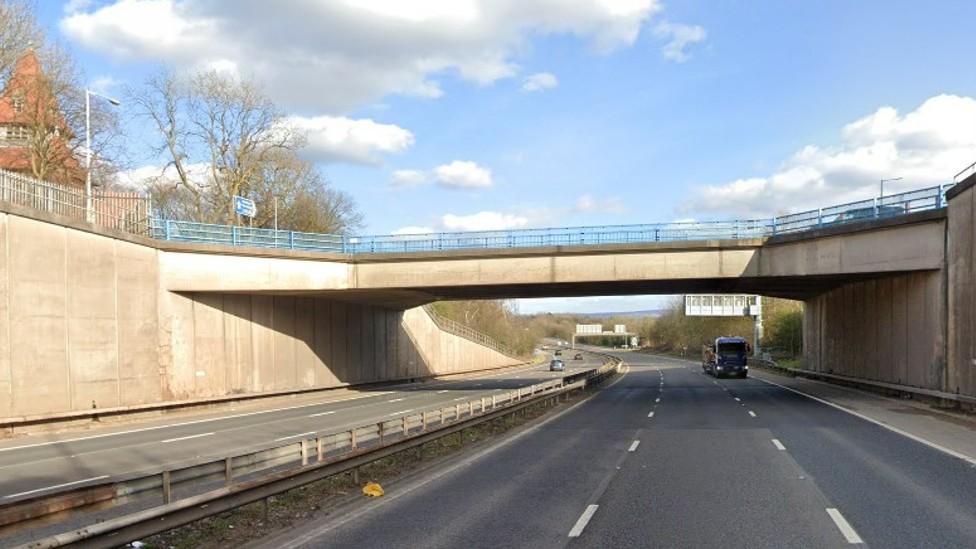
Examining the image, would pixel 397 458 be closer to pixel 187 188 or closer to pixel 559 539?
pixel 559 539

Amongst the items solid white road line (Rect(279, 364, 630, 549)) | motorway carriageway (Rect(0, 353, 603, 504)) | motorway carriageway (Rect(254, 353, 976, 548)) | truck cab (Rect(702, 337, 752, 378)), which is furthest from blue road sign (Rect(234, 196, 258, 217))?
truck cab (Rect(702, 337, 752, 378))

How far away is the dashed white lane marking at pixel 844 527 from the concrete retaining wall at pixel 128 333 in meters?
21.4

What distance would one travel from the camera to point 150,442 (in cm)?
1917

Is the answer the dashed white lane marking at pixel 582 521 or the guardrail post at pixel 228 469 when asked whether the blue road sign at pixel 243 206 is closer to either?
the guardrail post at pixel 228 469

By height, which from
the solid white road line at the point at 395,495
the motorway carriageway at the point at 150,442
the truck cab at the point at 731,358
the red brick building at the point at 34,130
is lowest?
the truck cab at the point at 731,358

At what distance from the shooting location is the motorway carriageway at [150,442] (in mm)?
13328

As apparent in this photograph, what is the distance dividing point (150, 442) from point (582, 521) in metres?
14.1

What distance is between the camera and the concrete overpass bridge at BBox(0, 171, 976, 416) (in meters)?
23.4

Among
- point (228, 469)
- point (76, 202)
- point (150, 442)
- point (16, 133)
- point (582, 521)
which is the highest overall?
point (16, 133)

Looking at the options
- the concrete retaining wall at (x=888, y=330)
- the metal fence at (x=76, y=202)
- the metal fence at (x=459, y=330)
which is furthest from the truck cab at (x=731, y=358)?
the metal fence at (x=76, y=202)

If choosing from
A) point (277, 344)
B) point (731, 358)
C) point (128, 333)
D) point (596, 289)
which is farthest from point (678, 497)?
point (731, 358)

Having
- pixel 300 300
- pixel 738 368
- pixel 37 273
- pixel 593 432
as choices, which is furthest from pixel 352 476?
pixel 738 368

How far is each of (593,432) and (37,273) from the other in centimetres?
1693

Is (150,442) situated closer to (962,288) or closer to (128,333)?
(128,333)
